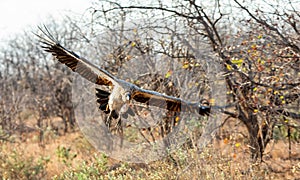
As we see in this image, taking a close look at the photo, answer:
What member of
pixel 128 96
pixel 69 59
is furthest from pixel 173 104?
pixel 69 59

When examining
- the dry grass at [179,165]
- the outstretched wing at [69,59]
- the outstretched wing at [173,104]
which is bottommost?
the dry grass at [179,165]

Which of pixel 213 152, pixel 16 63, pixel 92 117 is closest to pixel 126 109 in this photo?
pixel 213 152

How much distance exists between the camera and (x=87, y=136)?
8.62 metres

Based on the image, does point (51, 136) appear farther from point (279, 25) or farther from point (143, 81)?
point (279, 25)

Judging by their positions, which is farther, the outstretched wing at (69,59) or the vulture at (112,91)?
the outstretched wing at (69,59)

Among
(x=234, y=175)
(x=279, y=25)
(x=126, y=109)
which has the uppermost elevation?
(x=279, y=25)

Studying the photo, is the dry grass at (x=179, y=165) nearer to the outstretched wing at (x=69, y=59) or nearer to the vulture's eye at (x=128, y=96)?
the vulture's eye at (x=128, y=96)

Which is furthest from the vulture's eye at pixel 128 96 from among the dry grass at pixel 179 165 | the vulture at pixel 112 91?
the dry grass at pixel 179 165

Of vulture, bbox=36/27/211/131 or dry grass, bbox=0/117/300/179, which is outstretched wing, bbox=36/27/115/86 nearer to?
vulture, bbox=36/27/211/131

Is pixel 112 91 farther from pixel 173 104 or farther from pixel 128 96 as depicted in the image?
pixel 173 104

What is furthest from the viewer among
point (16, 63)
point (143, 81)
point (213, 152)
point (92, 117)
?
point (16, 63)

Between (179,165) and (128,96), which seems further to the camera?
(179,165)

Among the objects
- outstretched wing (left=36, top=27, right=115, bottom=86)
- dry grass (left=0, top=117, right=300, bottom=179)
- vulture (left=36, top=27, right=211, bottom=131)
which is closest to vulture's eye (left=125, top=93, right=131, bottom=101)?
vulture (left=36, top=27, right=211, bottom=131)

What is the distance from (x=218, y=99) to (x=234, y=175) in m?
2.06
